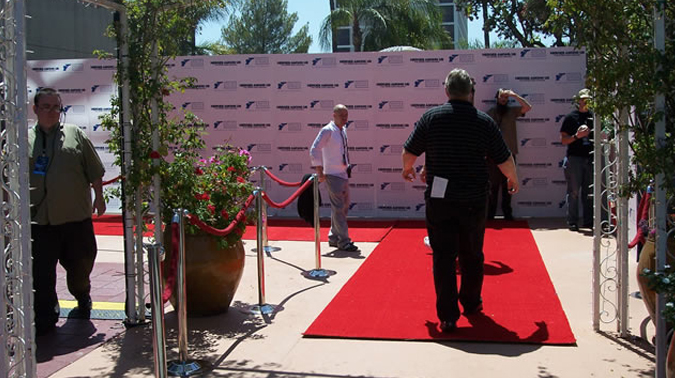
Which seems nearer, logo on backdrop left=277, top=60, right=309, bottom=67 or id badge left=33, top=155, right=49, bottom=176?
id badge left=33, top=155, right=49, bottom=176

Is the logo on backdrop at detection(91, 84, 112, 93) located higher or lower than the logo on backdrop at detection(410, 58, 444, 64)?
lower

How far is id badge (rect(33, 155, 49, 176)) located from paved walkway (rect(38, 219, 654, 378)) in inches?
50.3

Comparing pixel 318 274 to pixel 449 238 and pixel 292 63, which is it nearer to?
pixel 449 238

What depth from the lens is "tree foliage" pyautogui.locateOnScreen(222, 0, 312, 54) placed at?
160 feet

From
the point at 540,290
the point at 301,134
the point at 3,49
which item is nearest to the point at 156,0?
the point at 3,49

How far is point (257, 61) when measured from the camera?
12766 mm

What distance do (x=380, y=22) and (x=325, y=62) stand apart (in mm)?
21373

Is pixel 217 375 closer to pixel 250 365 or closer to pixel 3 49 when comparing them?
pixel 250 365

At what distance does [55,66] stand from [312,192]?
7072 mm

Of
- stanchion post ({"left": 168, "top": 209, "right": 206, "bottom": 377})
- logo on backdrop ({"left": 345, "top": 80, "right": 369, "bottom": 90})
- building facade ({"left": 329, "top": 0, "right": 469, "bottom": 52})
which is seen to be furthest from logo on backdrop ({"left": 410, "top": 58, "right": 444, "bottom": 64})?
building facade ({"left": 329, "top": 0, "right": 469, "bottom": 52})

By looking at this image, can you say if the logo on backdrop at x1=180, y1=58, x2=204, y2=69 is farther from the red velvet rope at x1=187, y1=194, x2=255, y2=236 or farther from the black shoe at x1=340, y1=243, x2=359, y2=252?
the red velvet rope at x1=187, y1=194, x2=255, y2=236

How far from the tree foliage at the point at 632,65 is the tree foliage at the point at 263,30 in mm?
44979

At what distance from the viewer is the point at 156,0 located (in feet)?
18.5

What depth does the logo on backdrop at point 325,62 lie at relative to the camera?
12484 mm
